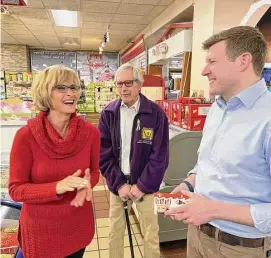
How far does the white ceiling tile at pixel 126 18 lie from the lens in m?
6.63

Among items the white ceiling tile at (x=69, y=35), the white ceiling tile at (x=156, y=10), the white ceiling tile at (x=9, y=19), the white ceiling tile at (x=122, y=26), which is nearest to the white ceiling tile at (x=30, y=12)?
the white ceiling tile at (x=9, y=19)

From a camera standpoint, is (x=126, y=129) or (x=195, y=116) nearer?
(x=126, y=129)

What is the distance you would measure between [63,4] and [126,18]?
1859 mm

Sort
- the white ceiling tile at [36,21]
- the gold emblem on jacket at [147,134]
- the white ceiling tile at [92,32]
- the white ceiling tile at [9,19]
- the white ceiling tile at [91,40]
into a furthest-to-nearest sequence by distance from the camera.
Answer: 1. the white ceiling tile at [91,40]
2. the white ceiling tile at [92,32]
3. the white ceiling tile at [36,21]
4. the white ceiling tile at [9,19]
5. the gold emblem on jacket at [147,134]

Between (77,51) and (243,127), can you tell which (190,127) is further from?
(77,51)

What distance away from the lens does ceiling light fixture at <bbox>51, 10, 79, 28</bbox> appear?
21.2ft

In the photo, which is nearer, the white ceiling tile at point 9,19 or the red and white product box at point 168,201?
the red and white product box at point 168,201

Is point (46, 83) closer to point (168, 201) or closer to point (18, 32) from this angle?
point (168, 201)

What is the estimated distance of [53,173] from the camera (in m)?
1.46

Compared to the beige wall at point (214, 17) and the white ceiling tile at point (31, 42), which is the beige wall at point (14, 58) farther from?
the beige wall at point (214, 17)

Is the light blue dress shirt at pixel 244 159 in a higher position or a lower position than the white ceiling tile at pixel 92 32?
lower

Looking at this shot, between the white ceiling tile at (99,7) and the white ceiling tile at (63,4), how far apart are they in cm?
19

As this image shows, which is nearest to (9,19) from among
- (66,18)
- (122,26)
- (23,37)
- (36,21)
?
Result: (36,21)

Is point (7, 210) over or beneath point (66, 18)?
beneath
